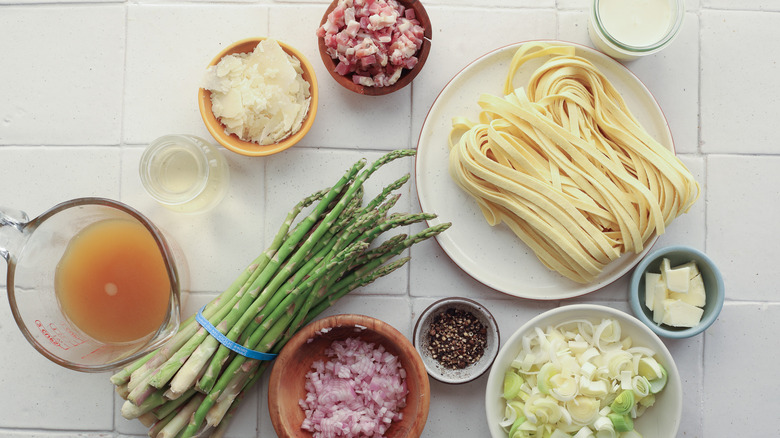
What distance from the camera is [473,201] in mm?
1497

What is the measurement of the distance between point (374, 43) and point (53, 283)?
2.94ft

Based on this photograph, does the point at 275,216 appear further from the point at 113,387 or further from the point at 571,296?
the point at 571,296

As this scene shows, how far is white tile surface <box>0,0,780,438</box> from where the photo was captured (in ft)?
4.97

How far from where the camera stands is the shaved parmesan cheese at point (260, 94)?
1389mm

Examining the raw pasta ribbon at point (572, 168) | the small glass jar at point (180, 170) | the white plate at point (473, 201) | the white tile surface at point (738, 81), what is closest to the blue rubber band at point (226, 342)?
the small glass jar at point (180, 170)

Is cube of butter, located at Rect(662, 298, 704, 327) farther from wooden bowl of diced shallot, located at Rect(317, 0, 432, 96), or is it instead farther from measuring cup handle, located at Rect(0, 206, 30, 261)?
measuring cup handle, located at Rect(0, 206, 30, 261)

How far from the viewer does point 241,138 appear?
4.70 ft

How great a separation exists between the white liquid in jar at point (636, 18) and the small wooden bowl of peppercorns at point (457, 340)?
74 centimetres

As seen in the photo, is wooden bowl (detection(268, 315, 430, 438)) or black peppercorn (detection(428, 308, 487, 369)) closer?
wooden bowl (detection(268, 315, 430, 438))

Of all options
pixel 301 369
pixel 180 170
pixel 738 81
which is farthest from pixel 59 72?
pixel 738 81

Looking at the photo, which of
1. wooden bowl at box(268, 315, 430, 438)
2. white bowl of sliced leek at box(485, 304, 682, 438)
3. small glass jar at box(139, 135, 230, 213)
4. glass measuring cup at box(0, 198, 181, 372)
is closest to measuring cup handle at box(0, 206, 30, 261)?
glass measuring cup at box(0, 198, 181, 372)

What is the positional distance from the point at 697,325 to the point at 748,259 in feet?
0.84

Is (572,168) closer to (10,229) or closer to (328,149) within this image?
(328,149)

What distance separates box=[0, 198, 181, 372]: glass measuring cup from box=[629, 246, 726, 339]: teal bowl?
1.07m
